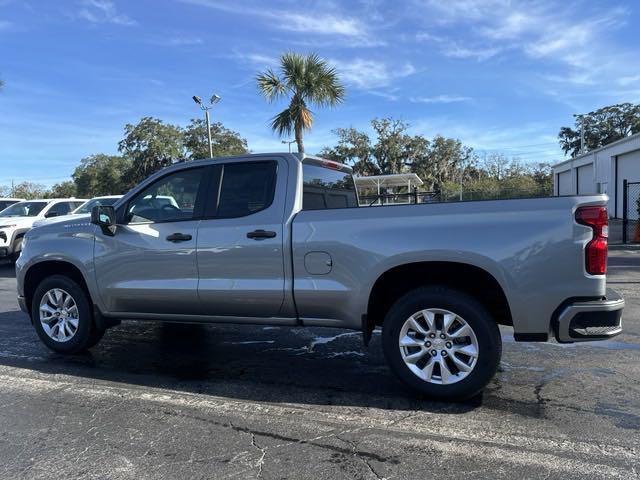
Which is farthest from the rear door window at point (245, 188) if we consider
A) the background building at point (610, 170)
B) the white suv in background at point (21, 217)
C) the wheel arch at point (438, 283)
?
the background building at point (610, 170)

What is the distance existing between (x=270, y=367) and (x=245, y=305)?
2.70 feet

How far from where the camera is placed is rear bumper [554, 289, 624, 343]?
3.74 m

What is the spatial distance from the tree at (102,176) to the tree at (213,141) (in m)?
7.75

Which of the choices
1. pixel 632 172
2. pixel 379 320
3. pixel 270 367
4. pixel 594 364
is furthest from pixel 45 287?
pixel 632 172

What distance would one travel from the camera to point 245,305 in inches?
184

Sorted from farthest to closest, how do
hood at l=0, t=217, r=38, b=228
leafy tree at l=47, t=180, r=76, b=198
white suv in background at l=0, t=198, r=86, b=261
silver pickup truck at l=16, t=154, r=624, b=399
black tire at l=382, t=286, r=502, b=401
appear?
leafy tree at l=47, t=180, r=76, b=198
hood at l=0, t=217, r=38, b=228
white suv in background at l=0, t=198, r=86, b=261
black tire at l=382, t=286, r=502, b=401
silver pickup truck at l=16, t=154, r=624, b=399

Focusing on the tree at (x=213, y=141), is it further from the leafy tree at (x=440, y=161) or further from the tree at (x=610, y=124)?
the tree at (x=610, y=124)

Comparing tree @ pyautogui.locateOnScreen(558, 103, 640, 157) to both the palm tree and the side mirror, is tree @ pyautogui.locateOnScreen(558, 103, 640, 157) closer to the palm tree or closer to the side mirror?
the palm tree

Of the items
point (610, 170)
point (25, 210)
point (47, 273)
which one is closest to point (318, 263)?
point (47, 273)

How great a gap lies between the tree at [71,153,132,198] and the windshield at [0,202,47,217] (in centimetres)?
3504

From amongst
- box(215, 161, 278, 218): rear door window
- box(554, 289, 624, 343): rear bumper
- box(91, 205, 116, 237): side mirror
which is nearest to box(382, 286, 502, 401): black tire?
box(554, 289, 624, 343): rear bumper

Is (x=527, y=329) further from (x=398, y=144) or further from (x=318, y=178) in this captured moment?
(x=398, y=144)

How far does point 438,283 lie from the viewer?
425cm

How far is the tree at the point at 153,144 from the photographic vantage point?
44.3 meters
